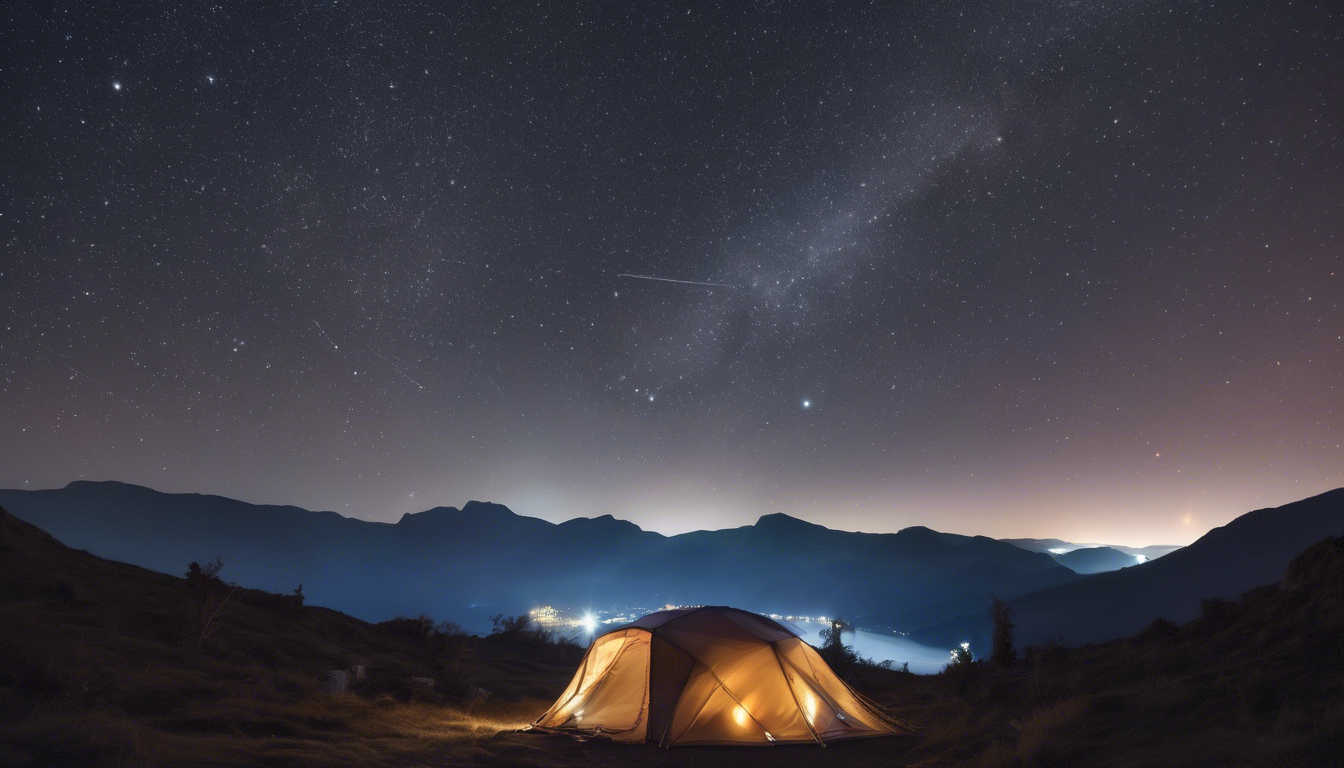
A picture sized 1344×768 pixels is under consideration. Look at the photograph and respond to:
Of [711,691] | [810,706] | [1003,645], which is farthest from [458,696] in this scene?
[1003,645]

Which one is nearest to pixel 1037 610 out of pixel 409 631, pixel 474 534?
pixel 409 631

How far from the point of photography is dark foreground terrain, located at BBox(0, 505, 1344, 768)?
725 centimetres

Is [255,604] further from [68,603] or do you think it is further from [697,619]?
[697,619]

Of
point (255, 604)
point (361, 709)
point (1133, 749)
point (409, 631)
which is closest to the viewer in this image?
point (1133, 749)

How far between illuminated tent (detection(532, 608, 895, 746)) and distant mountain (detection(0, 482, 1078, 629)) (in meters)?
89.2

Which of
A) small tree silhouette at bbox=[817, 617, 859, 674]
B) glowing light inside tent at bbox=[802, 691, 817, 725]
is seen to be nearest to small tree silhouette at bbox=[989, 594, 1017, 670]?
small tree silhouette at bbox=[817, 617, 859, 674]

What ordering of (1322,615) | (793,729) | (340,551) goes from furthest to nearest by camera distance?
(340,551) < (793,729) < (1322,615)

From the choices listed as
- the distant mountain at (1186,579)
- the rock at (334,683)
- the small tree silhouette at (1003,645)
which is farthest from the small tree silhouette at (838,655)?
the distant mountain at (1186,579)

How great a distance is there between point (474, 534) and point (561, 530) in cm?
2364

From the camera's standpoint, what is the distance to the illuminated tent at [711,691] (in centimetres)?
1172

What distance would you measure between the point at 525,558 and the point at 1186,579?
4830 inches

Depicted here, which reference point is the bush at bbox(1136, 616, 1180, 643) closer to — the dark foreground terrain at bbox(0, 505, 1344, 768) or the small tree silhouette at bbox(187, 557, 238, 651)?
the dark foreground terrain at bbox(0, 505, 1344, 768)

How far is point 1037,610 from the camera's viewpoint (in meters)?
72.2

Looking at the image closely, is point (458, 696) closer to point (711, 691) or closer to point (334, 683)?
point (334, 683)
